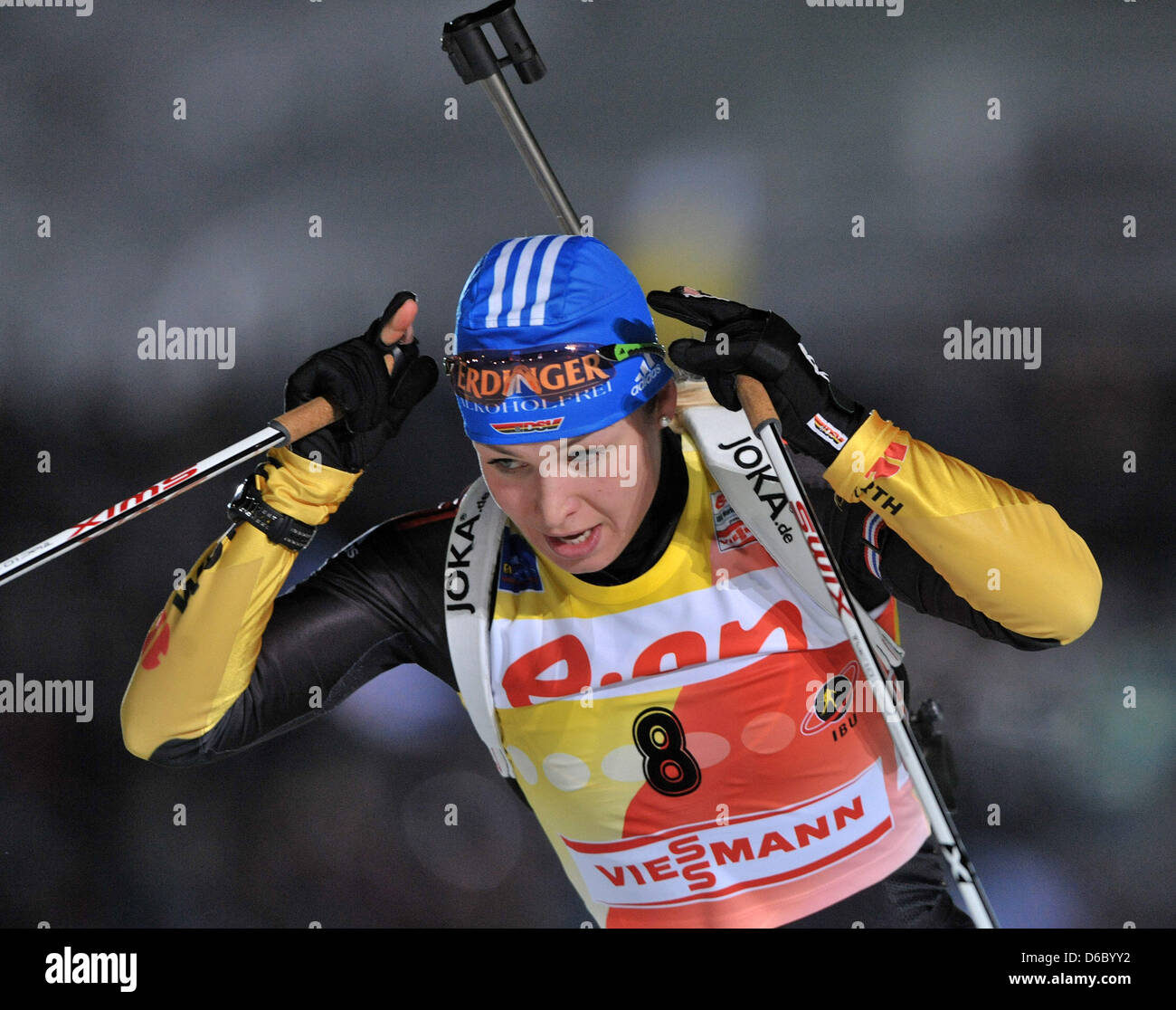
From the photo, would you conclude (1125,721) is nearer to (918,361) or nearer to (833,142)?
(918,361)

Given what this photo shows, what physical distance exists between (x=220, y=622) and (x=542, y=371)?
24.0 inches

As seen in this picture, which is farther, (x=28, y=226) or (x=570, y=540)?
(x=28, y=226)

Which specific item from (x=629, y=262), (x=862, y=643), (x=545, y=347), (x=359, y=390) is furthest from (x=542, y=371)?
(x=629, y=262)

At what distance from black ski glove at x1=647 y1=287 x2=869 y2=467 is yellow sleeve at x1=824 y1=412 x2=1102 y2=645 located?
3 cm

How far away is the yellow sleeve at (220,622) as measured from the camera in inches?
72.2

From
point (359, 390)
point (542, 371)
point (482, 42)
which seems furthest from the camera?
point (482, 42)

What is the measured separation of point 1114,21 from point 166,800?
280 centimetres

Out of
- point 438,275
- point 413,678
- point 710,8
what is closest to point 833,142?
point 710,8

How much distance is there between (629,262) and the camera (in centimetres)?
277

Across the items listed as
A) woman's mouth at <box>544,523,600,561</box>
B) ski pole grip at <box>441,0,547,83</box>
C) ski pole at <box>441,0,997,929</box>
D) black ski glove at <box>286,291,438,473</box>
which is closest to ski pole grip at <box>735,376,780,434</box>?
ski pole at <box>441,0,997,929</box>

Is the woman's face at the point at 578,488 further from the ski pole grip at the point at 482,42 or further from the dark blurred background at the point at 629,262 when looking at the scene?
the dark blurred background at the point at 629,262

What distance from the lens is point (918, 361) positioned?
2773mm

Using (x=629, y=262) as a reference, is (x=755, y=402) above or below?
below

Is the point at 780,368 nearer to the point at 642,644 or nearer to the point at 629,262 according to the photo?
the point at 642,644
